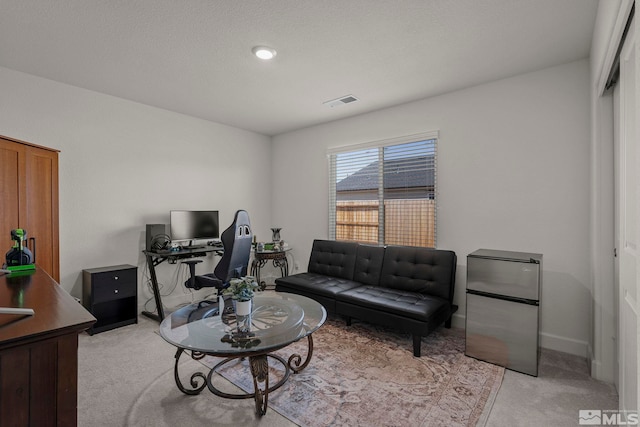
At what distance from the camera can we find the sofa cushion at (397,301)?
2.71m

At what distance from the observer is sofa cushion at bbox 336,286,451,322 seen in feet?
8.89

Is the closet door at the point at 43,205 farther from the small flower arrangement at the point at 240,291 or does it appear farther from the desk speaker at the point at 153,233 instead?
the small flower arrangement at the point at 240,291

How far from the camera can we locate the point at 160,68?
9.43 feet

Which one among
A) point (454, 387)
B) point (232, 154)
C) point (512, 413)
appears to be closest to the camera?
point (512, 413)

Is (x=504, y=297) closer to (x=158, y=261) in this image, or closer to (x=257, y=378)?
(x=257, y=378)

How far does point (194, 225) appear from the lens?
4.08 m

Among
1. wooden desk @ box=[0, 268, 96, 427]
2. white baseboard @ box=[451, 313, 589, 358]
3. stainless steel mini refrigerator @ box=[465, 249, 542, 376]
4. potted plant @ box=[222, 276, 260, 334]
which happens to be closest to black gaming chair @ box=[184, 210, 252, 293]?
potted plant @ box=[222, 276, 260, 334]

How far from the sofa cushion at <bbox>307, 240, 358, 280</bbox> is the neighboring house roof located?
857 millimetres

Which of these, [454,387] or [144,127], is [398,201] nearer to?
[454,387]

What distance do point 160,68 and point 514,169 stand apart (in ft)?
11.7

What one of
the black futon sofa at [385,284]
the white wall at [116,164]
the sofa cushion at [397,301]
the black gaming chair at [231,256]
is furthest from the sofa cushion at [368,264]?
the white wall at [116,164]

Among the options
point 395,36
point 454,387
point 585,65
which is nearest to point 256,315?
point 454,387

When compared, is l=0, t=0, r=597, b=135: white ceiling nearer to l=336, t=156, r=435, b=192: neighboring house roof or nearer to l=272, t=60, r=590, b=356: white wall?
l=272, t=60, r=590, b=356: white wall

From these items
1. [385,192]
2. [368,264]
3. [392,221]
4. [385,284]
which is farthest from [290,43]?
[385,284]
